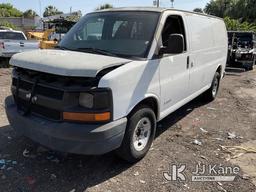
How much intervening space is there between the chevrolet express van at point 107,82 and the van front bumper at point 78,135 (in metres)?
0.01

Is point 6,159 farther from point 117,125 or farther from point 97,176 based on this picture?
point 117,125

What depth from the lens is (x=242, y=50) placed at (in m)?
14.7

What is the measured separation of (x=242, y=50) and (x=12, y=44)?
10.6 metres

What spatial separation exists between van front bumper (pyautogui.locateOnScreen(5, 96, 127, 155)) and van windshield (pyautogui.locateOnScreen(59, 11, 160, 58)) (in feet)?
3.70

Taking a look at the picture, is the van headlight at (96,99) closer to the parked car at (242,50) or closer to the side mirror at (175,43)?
the side mirror at (175,43)

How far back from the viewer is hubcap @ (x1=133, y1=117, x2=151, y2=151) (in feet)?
14.0

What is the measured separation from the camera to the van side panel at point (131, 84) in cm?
356

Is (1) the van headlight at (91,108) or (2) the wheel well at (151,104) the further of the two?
(2) the wheel well at (151,104)

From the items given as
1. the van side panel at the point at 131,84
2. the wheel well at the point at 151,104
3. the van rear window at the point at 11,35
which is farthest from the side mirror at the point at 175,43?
the van rear window at the point at 11,35

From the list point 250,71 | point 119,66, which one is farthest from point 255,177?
point 250,71

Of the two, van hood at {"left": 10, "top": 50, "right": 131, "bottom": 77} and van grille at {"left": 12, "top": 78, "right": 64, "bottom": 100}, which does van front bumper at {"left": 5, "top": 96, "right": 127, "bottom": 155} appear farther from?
van hood at {"left": 10, "top": 50, "right": 131, "bottom": 77}

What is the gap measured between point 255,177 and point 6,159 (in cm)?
346

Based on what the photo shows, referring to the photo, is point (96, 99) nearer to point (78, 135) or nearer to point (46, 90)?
point (78, 135)

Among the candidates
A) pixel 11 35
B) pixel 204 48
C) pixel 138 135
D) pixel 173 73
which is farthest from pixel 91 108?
pixel 11 35
